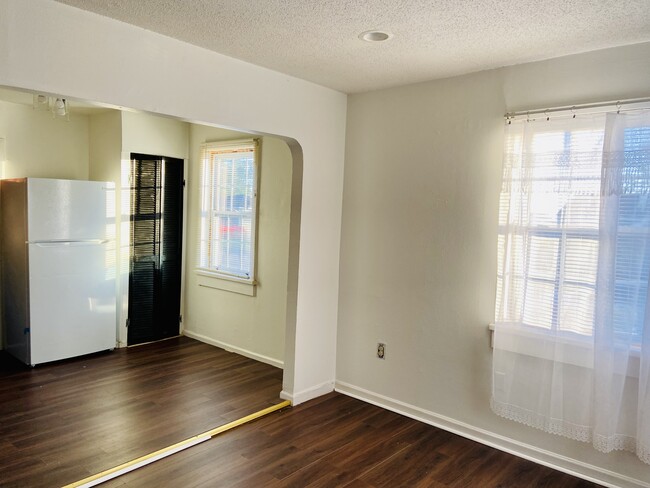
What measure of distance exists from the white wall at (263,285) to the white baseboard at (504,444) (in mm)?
1001

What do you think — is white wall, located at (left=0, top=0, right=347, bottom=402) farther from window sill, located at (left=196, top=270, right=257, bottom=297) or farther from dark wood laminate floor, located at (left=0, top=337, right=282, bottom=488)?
window sill, located at (left=196, top=270, right=257, bottom=297)

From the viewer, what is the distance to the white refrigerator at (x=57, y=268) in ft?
13.9

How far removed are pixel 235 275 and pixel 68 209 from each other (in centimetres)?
166

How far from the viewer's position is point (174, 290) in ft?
17.4

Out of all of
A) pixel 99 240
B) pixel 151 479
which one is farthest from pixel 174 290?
pixel 151 479

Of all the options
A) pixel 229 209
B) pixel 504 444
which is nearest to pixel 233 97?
pixel 229 209

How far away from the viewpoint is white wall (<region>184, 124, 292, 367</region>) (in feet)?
14.6

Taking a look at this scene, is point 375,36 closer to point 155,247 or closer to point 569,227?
point 569,227

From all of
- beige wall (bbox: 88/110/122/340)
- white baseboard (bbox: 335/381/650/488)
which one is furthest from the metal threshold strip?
beige wall (bbox: 88/110/122/340)

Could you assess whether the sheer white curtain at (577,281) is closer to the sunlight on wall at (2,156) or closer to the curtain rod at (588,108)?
the curtain rod at (588,108)

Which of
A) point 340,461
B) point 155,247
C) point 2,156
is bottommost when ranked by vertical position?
point 340,461

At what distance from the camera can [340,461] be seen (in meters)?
2.91

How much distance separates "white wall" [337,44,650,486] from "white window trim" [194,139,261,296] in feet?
3.46

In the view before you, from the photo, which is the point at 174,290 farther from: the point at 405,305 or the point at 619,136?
the point at 619,136
